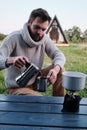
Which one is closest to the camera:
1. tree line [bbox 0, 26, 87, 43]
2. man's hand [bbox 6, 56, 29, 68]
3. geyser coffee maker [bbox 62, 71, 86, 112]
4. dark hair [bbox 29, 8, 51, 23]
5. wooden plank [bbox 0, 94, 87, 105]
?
geyser coffee maker [bbox 62, 71, 86, 112]

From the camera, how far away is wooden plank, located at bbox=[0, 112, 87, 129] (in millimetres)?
1745

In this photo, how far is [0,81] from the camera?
190 inches

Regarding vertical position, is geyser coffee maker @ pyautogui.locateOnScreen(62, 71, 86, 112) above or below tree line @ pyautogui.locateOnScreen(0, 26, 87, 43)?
below

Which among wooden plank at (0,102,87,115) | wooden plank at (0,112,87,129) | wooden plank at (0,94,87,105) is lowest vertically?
wooden plank at (0,112,87,129)

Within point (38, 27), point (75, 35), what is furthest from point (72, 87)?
point (75, 35)

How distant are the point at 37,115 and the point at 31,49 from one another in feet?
3.87

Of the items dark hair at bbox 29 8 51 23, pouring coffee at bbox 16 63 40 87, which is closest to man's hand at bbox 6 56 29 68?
pouring coffee at bbox 16 63 40 87

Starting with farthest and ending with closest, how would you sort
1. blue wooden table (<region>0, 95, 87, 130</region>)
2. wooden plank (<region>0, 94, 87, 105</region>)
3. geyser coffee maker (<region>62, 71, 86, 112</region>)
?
wooden plank (<region>0, 94, 87, 105</region>) < geyser coffee maker (<region>62, 71, 86, 112</region>) < blue wooden table (<region>0, 95, 87, 130</region>)

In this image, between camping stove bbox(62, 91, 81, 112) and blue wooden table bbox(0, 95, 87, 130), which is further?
camping stove bbox(62, 91, 81, 112)

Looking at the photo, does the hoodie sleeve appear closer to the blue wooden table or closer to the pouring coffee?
the pouring coffee

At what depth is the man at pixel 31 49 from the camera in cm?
278

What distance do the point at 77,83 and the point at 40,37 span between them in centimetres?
103

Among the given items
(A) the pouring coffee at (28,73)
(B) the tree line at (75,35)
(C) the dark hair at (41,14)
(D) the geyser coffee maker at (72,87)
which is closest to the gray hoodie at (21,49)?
(C) the dark hair at (41,14)

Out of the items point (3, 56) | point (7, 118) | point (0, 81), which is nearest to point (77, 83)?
point (7, 118)
